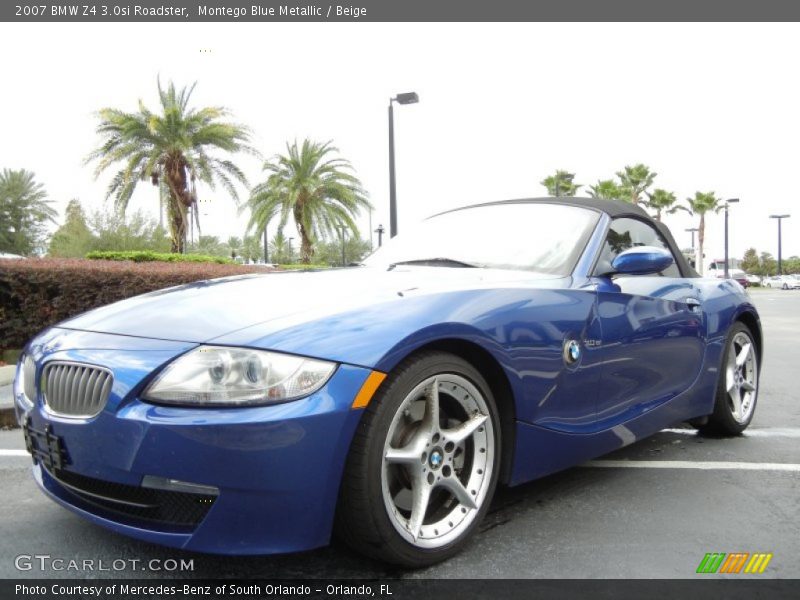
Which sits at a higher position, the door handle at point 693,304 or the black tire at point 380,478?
the door handle at point 693,304

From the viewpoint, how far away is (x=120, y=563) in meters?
2.22

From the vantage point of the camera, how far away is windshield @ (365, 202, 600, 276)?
3025mm

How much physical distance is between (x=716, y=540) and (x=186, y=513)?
1936 millimetres

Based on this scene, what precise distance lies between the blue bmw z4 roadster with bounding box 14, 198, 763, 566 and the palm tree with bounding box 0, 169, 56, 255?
4835cm

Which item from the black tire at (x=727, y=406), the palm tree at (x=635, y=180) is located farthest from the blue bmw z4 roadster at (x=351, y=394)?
the palm tree at (x=635, y=180)

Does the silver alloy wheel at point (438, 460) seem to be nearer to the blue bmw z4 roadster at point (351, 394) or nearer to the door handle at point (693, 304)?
the blue bmw z4 roadster at point (351, 394)

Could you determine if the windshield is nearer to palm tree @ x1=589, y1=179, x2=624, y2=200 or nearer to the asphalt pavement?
the asphalt pavement

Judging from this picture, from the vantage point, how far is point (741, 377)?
418 centimetres

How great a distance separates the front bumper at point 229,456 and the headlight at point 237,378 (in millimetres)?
29

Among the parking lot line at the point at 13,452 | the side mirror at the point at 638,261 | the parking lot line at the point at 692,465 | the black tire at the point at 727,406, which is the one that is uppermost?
the side mirror at the point at 638,261

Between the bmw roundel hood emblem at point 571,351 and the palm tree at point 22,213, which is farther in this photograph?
the palm tree at point 22,213

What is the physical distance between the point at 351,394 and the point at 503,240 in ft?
5.02

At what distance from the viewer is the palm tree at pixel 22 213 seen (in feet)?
146

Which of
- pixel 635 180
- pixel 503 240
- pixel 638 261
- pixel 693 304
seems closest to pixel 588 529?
pixel 638 261
